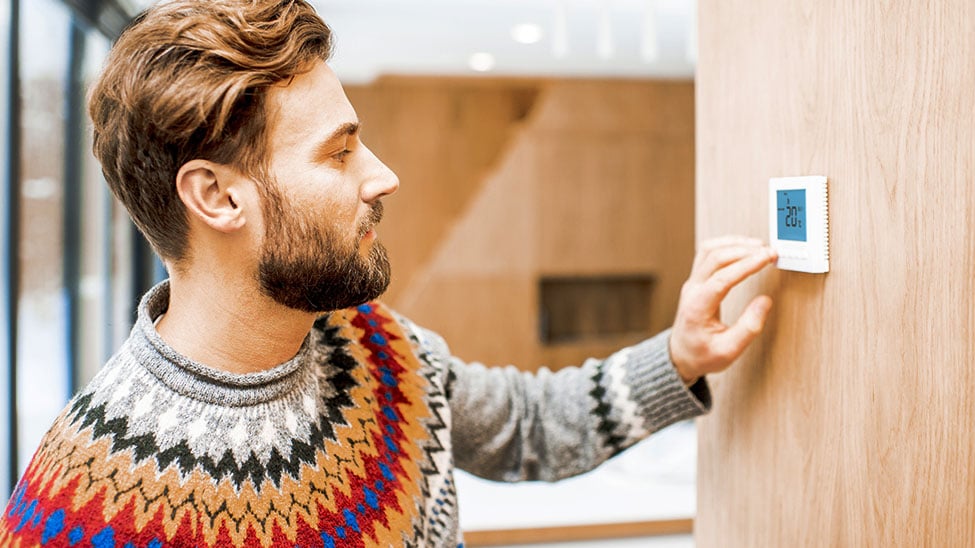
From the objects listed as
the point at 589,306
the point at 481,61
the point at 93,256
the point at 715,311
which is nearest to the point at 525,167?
the point at 481,61

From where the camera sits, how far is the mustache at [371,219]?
870 millimetres

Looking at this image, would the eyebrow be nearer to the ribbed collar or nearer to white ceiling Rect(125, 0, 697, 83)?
the ribbed collar

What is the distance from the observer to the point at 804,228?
0.82 m

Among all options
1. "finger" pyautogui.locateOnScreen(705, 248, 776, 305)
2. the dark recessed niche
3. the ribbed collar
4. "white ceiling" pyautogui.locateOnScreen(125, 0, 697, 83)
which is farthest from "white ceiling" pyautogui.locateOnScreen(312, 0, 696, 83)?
the ribbed collar

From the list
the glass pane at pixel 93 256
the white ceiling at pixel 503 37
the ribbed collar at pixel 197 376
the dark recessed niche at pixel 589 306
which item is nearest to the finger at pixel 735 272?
the ribbed collar at pixel 197 376

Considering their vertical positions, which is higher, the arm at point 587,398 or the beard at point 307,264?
the beard at point 307,264

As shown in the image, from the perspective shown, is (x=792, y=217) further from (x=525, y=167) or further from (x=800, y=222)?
(x=525, y=167)

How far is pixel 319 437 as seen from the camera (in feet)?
2.88

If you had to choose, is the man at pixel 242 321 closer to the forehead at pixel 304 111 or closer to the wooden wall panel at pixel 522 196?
the forehead at pixel 304 111

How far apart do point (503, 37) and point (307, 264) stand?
3920 millimetres

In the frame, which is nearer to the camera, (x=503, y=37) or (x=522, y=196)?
(x=503, y=37)

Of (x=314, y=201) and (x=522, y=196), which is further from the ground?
(x=522, y=196)

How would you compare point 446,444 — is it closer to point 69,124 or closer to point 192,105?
point 192,105

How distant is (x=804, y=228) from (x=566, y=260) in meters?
4.59
